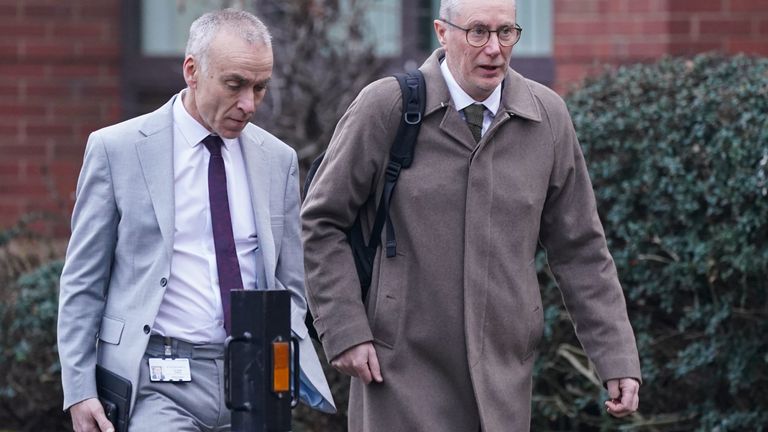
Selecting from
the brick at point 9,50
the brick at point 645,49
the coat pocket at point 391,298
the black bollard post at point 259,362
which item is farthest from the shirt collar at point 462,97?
the brick at point 9,50

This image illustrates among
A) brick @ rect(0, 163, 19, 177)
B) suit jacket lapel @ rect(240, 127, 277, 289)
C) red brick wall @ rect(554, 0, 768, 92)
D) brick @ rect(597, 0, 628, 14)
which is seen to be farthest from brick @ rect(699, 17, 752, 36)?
suit jacket lapel @ rect(240, 127, 277, 289)

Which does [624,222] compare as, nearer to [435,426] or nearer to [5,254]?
[435,426]

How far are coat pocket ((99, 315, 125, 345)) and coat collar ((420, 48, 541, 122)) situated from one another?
1147mm

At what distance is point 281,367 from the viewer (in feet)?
12.3

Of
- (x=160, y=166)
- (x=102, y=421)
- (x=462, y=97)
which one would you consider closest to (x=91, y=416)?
(x=102, y=421)

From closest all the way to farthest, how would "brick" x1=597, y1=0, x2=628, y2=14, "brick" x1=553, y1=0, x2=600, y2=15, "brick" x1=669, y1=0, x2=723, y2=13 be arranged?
"brick" x1=669, y1=0, x2=723, y2=13 < "brick" x1=597, y1=0, x2=628, y2=14 < "brick" x1=553, y1=0, x2=600, y2=15

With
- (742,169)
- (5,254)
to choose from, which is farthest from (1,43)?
(742,169)

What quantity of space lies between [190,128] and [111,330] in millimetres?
666

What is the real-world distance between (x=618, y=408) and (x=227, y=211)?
1.39 meters

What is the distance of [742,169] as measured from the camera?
234 inches

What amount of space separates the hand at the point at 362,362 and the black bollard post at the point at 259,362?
0.64 metres

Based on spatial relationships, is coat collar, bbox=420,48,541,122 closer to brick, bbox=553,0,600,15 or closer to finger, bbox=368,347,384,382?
finger, bbox=368,347,384,382

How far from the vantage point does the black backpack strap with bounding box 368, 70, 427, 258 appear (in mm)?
4445

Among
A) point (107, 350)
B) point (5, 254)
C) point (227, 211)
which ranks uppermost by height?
point (227, 211)
